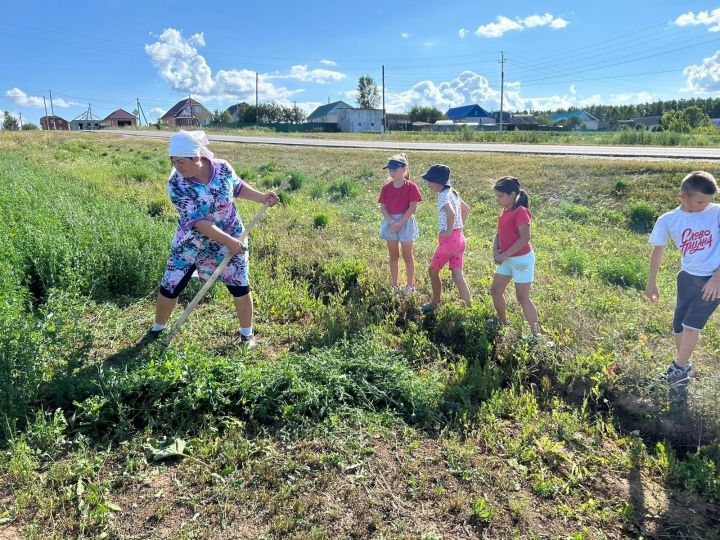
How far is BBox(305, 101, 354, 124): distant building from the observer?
67.9 metres

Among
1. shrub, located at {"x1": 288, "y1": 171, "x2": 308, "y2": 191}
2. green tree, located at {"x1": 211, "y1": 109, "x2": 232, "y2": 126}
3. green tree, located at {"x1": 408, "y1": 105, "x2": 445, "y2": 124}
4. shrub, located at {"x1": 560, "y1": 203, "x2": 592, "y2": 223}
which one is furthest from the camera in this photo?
green tree, located at {"x1": 408, "y1": 105, "x2": 445, "y2": 124}

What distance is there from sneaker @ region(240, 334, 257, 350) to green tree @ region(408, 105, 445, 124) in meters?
75.1

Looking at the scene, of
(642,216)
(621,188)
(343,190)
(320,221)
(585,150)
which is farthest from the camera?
(585,150)

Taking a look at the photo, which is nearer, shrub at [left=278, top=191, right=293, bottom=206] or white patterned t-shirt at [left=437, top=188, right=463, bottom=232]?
white patterned t-shirt at [left=437, top=188, right=463, bottom=232]

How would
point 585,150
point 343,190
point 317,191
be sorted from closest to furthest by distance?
point 317,191, point 343,190, point 585,150

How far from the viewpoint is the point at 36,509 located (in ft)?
8.05

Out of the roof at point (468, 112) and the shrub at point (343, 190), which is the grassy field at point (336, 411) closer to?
the shrub at point (343, 190)

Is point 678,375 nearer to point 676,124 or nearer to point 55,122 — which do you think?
point 676,124

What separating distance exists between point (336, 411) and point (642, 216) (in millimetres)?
8118

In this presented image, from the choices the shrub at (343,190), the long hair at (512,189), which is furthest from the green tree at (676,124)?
the long hair at (512,189)

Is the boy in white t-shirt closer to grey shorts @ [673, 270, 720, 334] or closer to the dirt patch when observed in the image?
grey shorts @ [673, 270, 720, 334]

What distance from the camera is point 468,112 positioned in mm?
77750

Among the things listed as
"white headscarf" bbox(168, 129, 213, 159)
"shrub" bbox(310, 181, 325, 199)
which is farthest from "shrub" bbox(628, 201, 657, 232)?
"white headscarf" bbox(168, 129, 213, 159)

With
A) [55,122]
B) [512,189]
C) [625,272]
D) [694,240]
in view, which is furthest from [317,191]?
[55,122]
